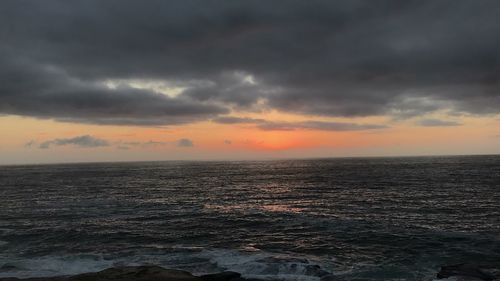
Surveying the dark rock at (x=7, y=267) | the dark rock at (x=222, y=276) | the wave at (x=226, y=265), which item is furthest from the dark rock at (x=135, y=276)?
the dark rock at (x=7, y=267)

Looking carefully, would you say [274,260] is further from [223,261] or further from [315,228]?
[315,228]

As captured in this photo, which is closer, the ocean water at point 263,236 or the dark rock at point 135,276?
the dark rock at point 135,276

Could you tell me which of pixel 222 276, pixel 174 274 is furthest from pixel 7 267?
pixel 222 276

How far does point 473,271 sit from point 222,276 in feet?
48.9

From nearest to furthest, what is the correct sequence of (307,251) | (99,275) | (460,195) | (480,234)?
(99,275) < (307,251) < (480,234) < (460,195)

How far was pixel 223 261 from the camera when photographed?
30609 millimetres

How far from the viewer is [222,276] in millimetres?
25625

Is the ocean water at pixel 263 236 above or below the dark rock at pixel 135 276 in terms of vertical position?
below

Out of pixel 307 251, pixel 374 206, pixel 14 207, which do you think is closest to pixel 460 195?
pixel 374 206

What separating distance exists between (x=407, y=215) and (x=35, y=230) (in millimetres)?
39241

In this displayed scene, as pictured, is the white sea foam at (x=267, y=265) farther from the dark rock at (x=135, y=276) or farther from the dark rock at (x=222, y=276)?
the dark rock at (x=135, y=276)

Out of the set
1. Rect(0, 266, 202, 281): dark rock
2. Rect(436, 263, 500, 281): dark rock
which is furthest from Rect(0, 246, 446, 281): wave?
Rect(0, 266, 202, 281): dark rock

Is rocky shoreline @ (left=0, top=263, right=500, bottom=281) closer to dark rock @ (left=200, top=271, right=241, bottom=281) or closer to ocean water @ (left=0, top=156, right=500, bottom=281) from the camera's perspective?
dark rock @ (left=200, top=271, right=241, bottom=281)

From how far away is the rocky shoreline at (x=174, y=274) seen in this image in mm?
23438
